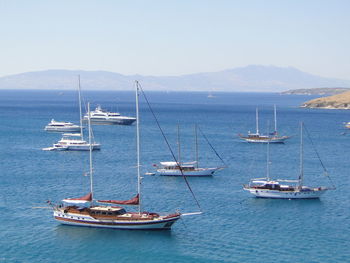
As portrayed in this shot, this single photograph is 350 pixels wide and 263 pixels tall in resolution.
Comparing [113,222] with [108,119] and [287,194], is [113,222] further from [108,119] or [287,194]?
[108,119]

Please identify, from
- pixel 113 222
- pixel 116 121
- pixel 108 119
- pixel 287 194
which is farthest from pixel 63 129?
pixel 113 222

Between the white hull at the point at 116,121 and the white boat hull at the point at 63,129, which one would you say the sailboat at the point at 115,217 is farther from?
the white hull at the point at 116,121

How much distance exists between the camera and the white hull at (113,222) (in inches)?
1785

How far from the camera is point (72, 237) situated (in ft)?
147

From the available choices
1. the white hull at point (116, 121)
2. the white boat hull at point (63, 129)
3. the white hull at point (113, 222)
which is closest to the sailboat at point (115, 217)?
the white hull at point (113, 222)

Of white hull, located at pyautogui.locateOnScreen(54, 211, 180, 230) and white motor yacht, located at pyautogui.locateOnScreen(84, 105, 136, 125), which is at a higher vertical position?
white motor yacht, located at pyautogui.locateOnScreen(84, 105, 136, 125)

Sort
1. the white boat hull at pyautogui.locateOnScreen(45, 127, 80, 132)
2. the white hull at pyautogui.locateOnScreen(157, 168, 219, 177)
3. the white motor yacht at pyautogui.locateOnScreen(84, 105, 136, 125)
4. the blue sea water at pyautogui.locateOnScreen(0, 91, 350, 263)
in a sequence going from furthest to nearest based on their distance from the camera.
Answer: the white motor yacht at pyautogui.locateOnScreen(84, 105, 136, 125) < the white boat hull at pyautogui.locateOnScreen(45, 127, 80, 132) < the white hull at pyautogui.locateOnScreen(157, 168, 219, 177) < the blue sea water at pyautogui.locateOnScreen(0, 91, 350, 263)

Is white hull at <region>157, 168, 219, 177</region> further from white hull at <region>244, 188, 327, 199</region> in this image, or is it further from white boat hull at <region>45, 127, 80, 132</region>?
white boat hull at <region>45, 127, 80, 132</region>

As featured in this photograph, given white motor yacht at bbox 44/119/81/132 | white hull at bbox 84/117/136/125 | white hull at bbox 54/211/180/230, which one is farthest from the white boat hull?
white hull at bbox 54/211/180/230

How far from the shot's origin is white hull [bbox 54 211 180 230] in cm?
4534

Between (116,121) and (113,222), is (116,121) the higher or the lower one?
the higher one

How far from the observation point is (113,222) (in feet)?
150

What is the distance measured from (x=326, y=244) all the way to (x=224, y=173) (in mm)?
31810

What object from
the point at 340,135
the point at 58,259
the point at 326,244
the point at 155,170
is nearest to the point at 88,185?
the point at 155,170
